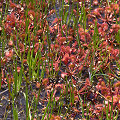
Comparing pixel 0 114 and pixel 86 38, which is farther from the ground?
pixel 86 38

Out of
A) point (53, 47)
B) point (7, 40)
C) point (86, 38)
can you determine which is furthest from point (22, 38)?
point (86, 38)

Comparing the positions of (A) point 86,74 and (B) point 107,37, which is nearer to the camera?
(A) point 86,74

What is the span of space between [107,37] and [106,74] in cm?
62

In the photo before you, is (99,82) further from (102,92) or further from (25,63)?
(25,63)

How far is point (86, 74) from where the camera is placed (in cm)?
271

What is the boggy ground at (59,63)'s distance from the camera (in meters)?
2.34

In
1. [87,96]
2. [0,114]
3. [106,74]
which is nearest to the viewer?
[0,114]

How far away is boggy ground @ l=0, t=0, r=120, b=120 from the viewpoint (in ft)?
7.69

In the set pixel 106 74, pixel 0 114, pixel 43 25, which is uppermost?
pixel 43 25

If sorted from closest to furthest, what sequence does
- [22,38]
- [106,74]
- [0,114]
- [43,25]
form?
1. [0,114]
2. [106,74]
3. [22,38]
4. [43,25]

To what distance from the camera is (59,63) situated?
2.82m

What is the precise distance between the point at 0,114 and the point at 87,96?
0.85 m

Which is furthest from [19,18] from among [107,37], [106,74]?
[106,74]

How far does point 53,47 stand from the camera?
112 inches
